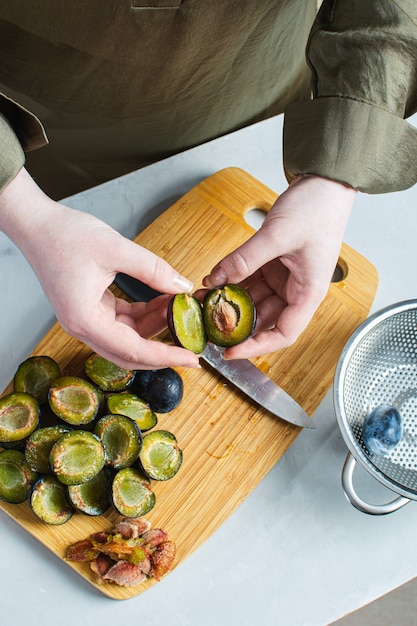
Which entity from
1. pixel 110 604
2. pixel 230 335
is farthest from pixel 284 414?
pixel 110 604

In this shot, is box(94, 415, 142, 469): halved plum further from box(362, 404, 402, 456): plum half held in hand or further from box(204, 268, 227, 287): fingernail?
box(362, 404, 402, 456): plum half held in hand

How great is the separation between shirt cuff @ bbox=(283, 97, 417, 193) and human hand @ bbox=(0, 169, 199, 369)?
0.26 meters

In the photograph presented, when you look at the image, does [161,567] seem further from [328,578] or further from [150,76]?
[150,76]

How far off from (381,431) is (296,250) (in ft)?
1.21

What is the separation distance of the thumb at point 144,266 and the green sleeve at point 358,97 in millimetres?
247

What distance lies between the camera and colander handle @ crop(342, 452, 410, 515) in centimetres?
110

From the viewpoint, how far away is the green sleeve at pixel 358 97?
2.85 ft

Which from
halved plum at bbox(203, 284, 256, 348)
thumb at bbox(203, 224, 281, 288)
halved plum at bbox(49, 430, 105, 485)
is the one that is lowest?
halved plum at bbox(49, 430, 105, 485)

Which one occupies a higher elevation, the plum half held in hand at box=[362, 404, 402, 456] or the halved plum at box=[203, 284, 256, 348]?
the halved plum at box=[203, 284, 256, 348]

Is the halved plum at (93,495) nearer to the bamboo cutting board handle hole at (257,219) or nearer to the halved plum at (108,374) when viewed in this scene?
the halved plum at (108,374)

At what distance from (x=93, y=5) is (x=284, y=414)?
2.37 ft

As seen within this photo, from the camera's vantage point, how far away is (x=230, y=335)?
3.31 feet

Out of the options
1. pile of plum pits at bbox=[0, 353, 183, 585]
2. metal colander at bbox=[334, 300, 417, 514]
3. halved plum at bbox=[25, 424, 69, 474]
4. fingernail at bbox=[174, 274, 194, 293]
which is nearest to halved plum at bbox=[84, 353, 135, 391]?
pile of plum pits at bbox=[0, 353, 183, 585]

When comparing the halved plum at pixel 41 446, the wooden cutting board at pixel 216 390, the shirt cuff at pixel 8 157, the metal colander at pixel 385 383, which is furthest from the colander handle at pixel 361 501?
the shirt cuff at pixel 8 157
